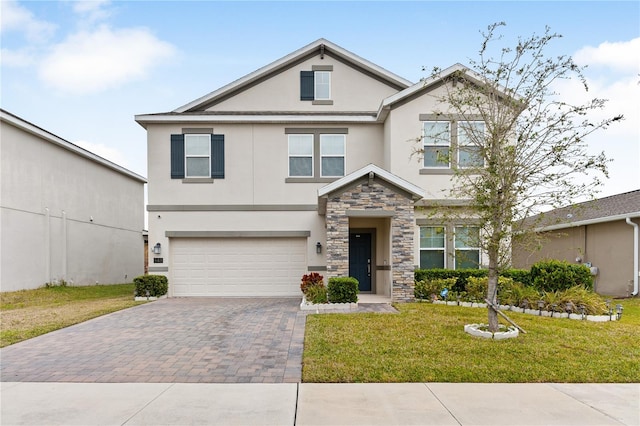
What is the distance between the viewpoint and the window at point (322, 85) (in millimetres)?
16000

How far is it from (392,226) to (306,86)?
23.4 feet

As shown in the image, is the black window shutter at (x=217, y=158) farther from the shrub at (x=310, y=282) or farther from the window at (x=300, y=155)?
the shrub at (x=310, y=282)

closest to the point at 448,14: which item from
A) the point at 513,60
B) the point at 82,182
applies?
the point at 513,60

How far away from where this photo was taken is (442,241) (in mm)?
14070

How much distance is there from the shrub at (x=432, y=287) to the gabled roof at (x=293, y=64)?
815 centimetres

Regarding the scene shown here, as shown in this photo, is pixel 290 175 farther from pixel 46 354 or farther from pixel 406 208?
pixel 46 354

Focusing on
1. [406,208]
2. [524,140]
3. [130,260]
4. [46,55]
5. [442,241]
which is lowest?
[130,260]

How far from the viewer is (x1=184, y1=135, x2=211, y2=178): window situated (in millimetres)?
15078

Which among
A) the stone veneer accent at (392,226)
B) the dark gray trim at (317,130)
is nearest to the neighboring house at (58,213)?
the dark gray trim at (317,130)

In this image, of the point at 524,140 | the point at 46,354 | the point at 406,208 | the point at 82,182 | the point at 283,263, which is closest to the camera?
the point at 46,354

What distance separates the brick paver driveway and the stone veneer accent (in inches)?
94.9

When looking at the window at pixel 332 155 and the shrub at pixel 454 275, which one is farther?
the window at pixel 332 155
